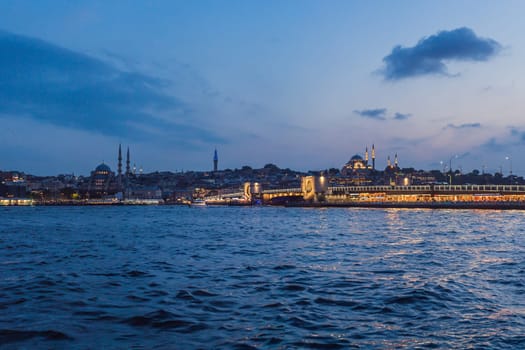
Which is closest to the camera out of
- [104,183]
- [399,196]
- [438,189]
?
[438,189]

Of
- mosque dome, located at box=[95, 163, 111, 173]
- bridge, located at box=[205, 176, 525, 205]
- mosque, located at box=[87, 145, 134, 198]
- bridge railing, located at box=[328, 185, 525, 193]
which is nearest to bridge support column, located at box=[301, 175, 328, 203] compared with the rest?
bridge, located at box=[205, 176, 525, 205]

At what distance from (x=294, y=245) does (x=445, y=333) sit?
13275 millimetres

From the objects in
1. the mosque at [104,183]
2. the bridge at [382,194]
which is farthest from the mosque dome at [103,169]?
the bridge at [382,194]

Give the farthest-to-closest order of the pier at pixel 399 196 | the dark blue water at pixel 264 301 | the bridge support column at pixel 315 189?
the bridge support column at pixel 315 189 < the pier at pixel 399 196 < the dark blue water at pixel 264 301

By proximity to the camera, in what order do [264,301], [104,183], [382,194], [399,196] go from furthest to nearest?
[104,183], [382,194], [399,196], [264,301]

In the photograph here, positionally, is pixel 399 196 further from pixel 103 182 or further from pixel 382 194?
pixel 103 182

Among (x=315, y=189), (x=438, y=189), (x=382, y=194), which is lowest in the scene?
(x=382, y=194)

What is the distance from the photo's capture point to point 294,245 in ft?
63.6

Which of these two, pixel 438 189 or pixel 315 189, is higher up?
pixel 315 189

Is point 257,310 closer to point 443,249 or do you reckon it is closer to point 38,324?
point 38,324

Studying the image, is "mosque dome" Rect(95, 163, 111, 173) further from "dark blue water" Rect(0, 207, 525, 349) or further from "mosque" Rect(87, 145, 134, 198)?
"dark blue water" Rect(0, 207, 525, 349)

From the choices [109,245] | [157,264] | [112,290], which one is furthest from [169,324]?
[109,245]

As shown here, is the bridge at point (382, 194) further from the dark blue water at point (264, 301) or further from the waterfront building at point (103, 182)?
the dark blue water at point (264, 301)

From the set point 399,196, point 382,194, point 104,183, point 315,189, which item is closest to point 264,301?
point 399,196
